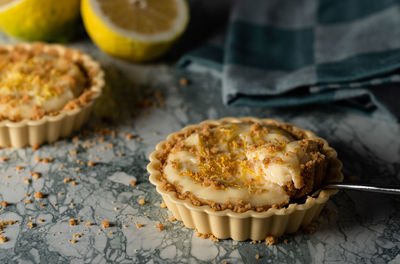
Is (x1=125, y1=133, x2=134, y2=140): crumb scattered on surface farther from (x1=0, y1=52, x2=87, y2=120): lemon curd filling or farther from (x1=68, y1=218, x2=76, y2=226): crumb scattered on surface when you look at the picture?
(x1=68, y1=218, x2=76, y2=226): crumb scattered on surface

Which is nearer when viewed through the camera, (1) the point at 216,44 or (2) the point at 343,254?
(2) the point at 343,254

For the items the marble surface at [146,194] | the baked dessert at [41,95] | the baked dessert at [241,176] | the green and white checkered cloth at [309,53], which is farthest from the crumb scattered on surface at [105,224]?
the green and white checkered cloth at [309,53]

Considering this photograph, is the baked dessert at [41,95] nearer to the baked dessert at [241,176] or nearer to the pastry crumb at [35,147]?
the pastry crumb at [35,147]

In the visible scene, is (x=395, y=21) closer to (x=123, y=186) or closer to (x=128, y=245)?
(x=123, y=186)

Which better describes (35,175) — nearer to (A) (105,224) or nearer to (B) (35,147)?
(B) (35,147)

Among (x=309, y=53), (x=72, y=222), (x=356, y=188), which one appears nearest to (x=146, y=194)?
(x=72, y=222)

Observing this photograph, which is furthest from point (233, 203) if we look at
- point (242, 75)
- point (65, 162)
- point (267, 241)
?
point (242, 75)
